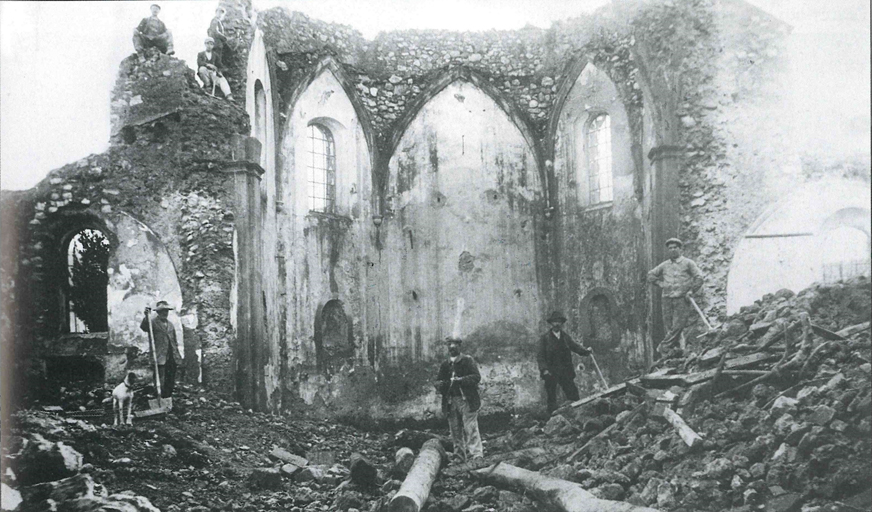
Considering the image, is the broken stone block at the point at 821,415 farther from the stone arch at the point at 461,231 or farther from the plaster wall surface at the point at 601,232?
the stone arch at the point at 461,231

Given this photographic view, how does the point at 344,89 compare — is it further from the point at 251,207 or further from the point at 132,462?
the point at 132,462

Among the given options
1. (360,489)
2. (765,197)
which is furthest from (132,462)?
(765,197)

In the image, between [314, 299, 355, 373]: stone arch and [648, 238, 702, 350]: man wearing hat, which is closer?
[648, 238, 702, 350]: man wearing hat

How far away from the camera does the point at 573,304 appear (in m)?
12.6

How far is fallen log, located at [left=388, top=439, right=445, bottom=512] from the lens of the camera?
784cm

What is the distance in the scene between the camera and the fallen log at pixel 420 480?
7836 millimetres

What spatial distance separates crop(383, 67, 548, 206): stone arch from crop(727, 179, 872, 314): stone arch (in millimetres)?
4967

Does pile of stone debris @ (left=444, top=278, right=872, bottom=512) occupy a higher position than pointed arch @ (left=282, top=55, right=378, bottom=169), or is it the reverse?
pointed arch @ (left=282, top=55, right=378, bottom=169)

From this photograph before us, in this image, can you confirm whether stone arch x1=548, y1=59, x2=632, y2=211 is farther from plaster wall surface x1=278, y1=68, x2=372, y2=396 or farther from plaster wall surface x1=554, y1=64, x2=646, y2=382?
plaster wall surface x1=278, y1=68, x2=372, y2=396

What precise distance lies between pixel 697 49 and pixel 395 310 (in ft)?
20.0

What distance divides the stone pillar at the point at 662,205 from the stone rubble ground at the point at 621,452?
51.7 inches

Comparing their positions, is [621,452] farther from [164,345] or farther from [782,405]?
[164,345]

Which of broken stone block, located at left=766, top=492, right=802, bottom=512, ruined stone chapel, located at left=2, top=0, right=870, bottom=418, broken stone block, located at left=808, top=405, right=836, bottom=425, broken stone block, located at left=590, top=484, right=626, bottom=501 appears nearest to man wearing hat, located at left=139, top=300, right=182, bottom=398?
ruined stone chapel, located at left=2, top=0, right=870, bottom=418

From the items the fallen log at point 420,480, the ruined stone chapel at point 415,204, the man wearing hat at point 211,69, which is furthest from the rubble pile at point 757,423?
the man wearing hat at point 211,69
